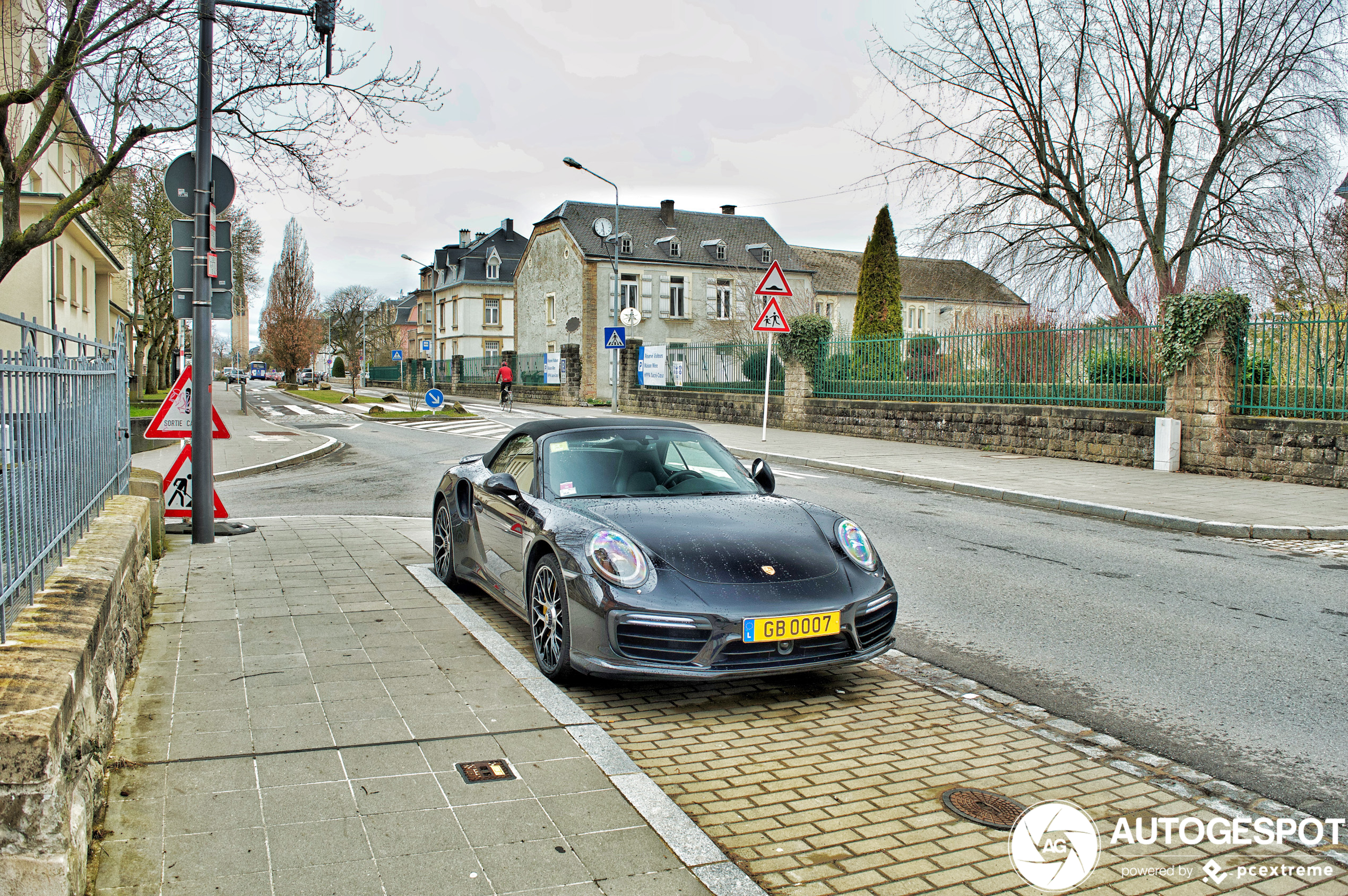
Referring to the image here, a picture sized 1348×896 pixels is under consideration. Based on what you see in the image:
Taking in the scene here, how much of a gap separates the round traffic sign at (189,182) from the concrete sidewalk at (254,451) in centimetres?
531

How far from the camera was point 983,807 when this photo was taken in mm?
3498

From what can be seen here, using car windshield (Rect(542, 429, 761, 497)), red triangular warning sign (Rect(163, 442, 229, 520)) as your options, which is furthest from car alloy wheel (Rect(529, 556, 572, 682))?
red triangular warning sign (Rect(163, 442, 229, 520))

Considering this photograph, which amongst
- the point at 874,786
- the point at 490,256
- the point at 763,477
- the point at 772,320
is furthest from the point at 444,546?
the point at 490,256

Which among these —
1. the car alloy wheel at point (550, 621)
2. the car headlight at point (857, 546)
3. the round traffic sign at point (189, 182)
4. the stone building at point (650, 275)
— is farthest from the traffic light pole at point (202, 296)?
the stone building at point (650, 275)

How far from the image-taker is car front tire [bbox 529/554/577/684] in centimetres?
472

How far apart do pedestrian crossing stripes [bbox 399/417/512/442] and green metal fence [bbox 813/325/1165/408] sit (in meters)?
8.34

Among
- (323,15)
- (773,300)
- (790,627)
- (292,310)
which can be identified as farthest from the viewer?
(292,310)

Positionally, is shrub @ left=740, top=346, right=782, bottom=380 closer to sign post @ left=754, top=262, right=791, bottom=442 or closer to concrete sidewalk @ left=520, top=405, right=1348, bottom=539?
sign post @ left=754, top=262, right=791, bottom=442

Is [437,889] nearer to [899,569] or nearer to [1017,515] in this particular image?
[899,569]

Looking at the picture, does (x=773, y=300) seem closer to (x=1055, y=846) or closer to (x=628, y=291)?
(x=1055, y=846)

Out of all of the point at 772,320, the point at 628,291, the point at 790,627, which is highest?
the point at 628,291

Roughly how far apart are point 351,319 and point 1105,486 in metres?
69.1

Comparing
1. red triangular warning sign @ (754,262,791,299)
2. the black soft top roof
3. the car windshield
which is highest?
red triangular warning sign @ (754,262,791,299)

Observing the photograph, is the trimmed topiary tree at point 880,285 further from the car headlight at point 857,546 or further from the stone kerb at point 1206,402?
the car headlight at point 857,546
